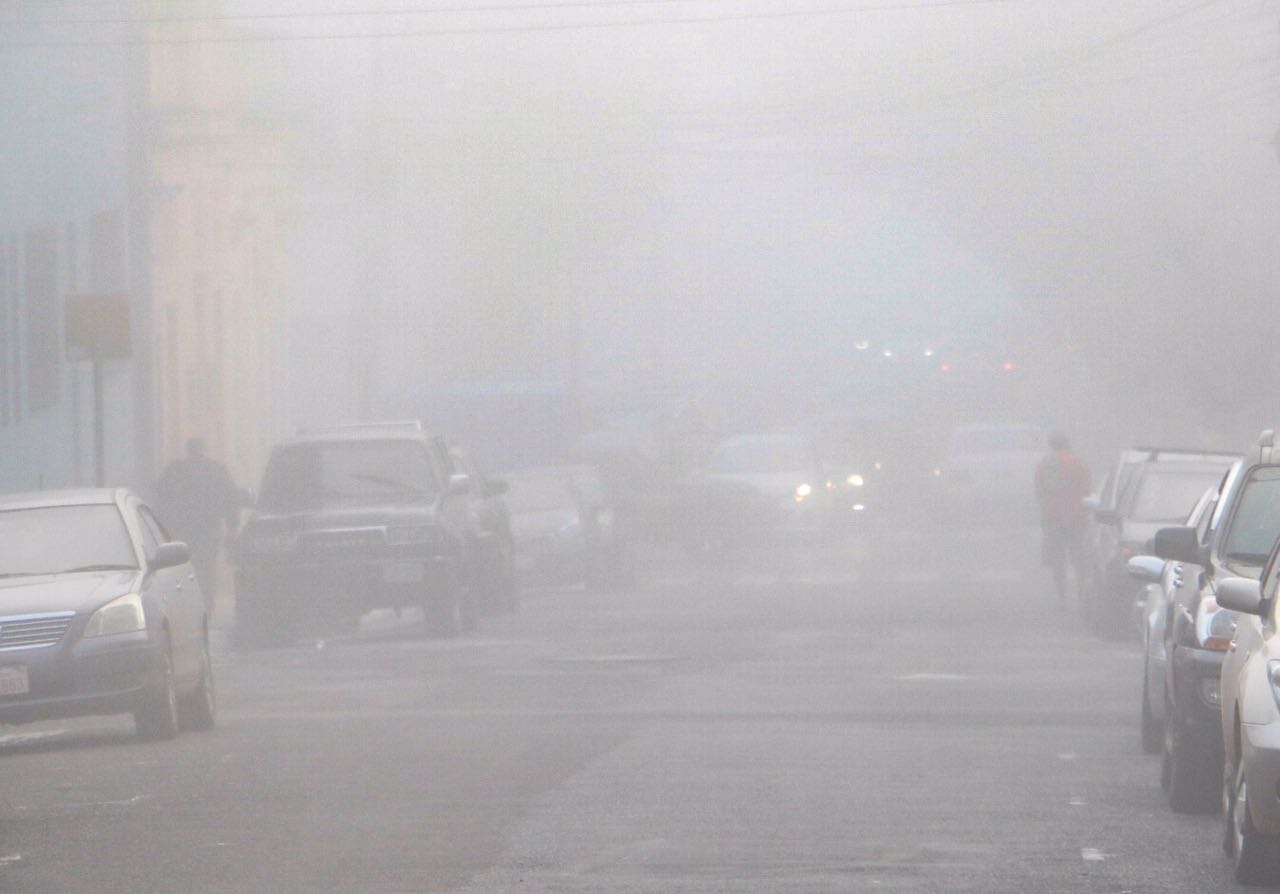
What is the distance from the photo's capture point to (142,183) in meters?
28.8

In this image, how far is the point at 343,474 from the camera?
2194cm

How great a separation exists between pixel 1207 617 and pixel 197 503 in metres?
15.6

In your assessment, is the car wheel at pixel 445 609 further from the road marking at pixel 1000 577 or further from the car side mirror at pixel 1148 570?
the car side mirror at pixel 1148 570

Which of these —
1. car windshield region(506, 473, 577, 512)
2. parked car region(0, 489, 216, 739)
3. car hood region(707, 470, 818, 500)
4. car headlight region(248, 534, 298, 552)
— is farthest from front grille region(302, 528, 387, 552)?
car hood region(707, 470, 818, 500)

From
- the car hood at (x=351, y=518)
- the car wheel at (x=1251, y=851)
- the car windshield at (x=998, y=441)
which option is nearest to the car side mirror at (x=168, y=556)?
the car wheel at (x=1251, y=851)

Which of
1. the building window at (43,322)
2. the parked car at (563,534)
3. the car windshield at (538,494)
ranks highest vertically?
the building window at (43,322)

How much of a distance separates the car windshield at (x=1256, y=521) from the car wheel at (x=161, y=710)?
5.52m

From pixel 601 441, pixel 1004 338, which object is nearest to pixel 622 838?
pixel 601 441

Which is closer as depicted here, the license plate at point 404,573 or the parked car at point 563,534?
the license plate at point 404,573

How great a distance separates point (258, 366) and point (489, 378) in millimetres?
12359

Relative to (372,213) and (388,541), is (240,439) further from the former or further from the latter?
(388,541)

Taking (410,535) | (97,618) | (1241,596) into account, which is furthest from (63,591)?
(410,535)

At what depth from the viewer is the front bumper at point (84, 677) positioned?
12219 mm

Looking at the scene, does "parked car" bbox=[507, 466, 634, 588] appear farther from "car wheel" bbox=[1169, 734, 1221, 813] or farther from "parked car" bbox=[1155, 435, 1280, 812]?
"car wheel" bbox=[1169, 734, 1221, 813]
